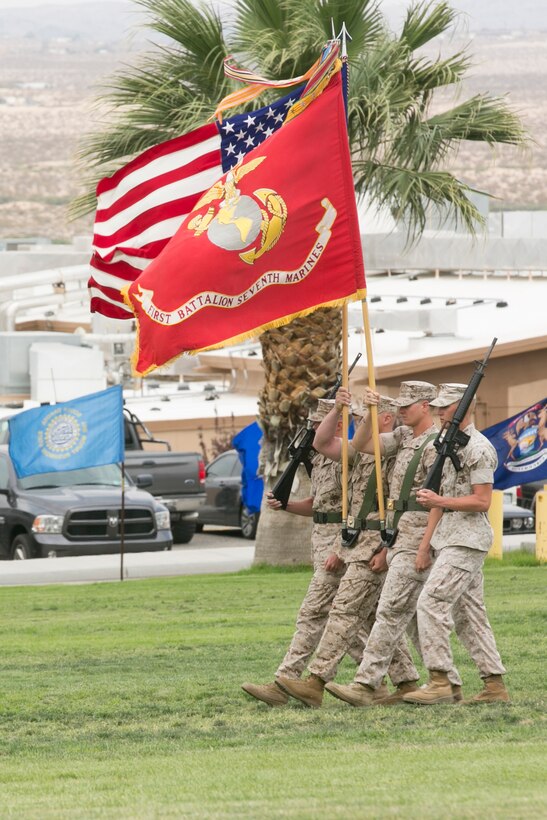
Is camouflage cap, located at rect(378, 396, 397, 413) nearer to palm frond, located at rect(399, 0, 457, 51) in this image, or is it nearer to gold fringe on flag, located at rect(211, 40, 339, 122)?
gold fringe on flag, located at rect(211, 40, 339, 122)

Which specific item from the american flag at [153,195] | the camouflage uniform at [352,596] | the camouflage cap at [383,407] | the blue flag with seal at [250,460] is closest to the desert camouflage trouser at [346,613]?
the camouflage uniform at [352,596]

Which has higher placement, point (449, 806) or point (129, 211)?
point (129, 211)

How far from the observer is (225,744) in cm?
836

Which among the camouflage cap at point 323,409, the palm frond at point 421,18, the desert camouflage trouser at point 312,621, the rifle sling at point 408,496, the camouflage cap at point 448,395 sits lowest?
the desert camouflage trouser at point 312,621

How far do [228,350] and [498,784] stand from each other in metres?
31.4

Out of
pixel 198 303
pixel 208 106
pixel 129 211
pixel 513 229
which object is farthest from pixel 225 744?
pixel 513 229

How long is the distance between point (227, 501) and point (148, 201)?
46.1 feet

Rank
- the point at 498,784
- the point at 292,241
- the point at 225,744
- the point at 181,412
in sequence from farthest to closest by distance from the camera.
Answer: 1. the point at 181,412
2. the point at 292,241
3. the point at 225,744
4. the point at 498,784

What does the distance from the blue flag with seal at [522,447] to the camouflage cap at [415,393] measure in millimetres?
10478

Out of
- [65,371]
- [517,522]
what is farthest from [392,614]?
[65,371]

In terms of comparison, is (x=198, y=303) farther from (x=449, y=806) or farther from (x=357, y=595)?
(x=449, y=806)

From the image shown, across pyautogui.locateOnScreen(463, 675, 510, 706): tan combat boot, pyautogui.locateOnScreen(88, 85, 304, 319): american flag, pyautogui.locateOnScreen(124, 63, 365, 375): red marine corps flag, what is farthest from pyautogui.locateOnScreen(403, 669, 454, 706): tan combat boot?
pyautogui.locateOnScreen(88, 85, 304, 319): american flag

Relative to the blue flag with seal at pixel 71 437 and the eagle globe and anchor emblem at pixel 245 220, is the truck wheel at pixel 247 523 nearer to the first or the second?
the blue flag with seal at pixel 71 437

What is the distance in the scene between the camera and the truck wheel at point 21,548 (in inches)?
815
